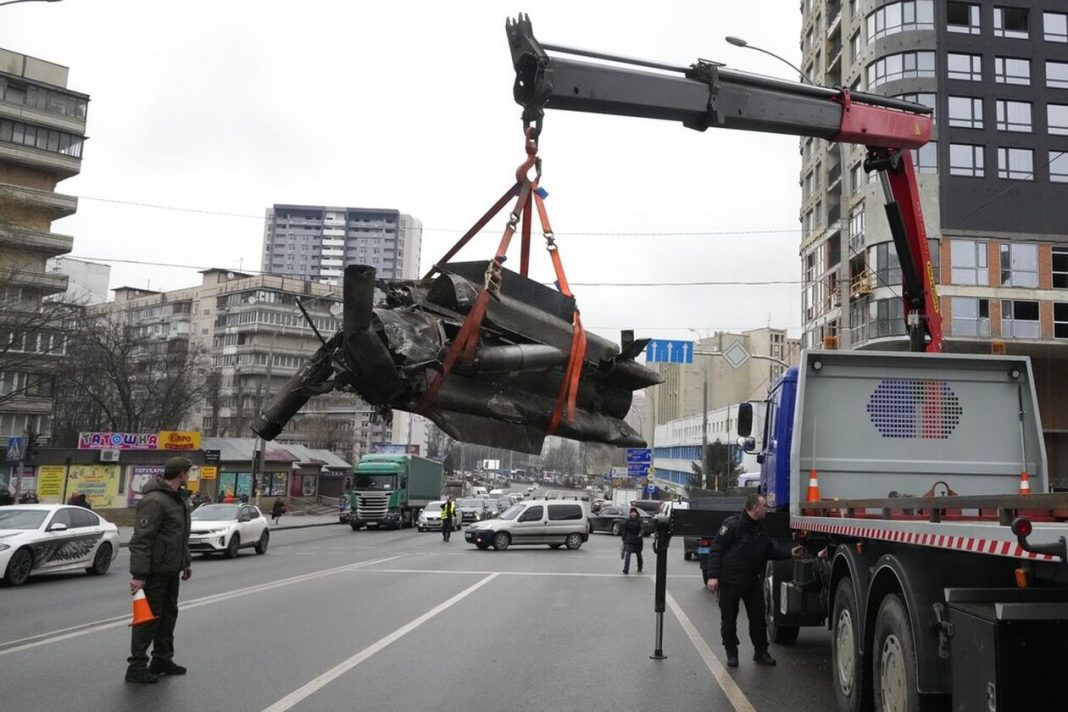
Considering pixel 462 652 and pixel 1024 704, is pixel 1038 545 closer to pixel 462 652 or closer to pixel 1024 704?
pixel 1024 704

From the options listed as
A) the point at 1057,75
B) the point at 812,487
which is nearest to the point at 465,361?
the point at 812,487

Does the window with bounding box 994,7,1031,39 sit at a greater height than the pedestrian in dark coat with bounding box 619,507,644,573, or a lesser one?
greater

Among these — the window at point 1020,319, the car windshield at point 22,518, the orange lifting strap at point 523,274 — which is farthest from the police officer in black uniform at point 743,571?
the window at point 1020,319

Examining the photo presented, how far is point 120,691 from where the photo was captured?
700 cm

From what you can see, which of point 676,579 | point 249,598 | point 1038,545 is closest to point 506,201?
point 1038,545

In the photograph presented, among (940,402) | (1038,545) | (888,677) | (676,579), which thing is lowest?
(676,579)

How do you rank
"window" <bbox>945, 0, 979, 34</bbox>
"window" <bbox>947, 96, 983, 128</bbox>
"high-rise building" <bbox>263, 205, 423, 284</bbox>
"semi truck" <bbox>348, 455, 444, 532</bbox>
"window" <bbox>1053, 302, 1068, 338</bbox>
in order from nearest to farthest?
"semi truck" <bbox>348, 455, 444, 532</bbox>, "window" <bbox>1053, 302, 1068, 338</bbox>, "window" <bbox>947, 96, 983, 128</bbox>, "window" <bbox>945, 0, 979, 34</bbox>, "high-rise building" <bbox>263, 205, 423, 284</bbox>

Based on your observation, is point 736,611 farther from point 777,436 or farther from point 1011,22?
point 1011,22

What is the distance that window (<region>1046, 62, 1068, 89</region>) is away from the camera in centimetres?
4538

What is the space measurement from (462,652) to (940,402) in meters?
5.36

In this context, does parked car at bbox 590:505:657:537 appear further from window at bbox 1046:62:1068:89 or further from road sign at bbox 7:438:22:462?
window at bbox 1046:62:1068:89

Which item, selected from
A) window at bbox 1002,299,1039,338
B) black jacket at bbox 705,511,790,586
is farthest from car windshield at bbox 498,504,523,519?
window at bbox 1002,299,1039,338

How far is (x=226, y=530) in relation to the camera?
73.5ft

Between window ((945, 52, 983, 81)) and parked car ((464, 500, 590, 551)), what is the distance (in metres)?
31.7
